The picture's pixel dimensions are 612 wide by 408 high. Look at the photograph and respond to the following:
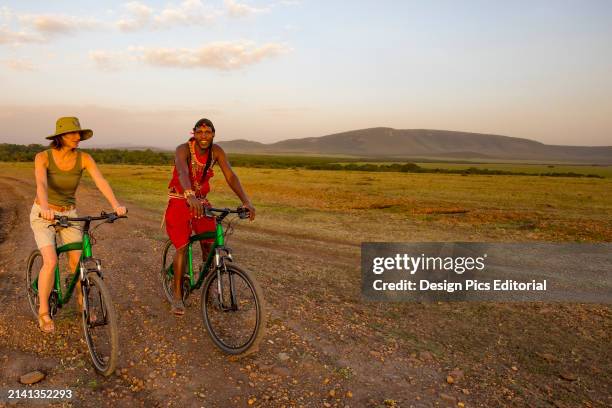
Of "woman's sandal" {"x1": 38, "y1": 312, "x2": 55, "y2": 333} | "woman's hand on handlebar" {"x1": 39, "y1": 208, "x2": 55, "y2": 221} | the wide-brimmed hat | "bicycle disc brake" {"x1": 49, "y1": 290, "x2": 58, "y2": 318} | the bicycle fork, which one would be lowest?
"woman's sandal" {"x1": 38, "y1": 312, "x2": 55, "y2": 333}

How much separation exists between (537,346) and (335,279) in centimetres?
403

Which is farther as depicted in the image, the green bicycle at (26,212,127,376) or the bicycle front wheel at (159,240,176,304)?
the bicycle front wheel at (159,240,176,304)

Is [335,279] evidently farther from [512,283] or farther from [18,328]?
[18,328]

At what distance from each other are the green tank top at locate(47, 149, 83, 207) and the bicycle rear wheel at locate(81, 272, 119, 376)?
123cm

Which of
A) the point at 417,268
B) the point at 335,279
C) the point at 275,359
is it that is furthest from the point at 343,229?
the point at 275,359

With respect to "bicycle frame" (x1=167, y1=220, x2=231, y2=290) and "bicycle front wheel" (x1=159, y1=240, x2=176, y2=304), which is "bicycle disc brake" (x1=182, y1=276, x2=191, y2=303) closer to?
"bicycle frame" (x1=167, y1=220, x2=231, y2=290)

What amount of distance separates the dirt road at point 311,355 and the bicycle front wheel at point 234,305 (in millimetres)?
233

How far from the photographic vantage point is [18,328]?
19.5 feet

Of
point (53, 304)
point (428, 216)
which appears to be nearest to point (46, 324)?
point (53, 304)

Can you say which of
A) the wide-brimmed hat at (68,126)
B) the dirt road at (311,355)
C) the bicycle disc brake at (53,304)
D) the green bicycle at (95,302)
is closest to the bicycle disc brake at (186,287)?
the dirt road at (311,355)

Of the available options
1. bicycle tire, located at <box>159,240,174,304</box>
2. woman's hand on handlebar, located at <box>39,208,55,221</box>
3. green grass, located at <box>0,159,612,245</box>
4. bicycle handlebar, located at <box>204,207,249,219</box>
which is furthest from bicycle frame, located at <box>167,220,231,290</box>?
green grass, located at <box>0,159,612,245</box>

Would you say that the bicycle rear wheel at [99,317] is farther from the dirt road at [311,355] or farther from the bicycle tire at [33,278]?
the bicycle tire at [33,278]

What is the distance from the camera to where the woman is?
5.17 metres

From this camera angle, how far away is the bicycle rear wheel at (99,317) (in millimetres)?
4668
